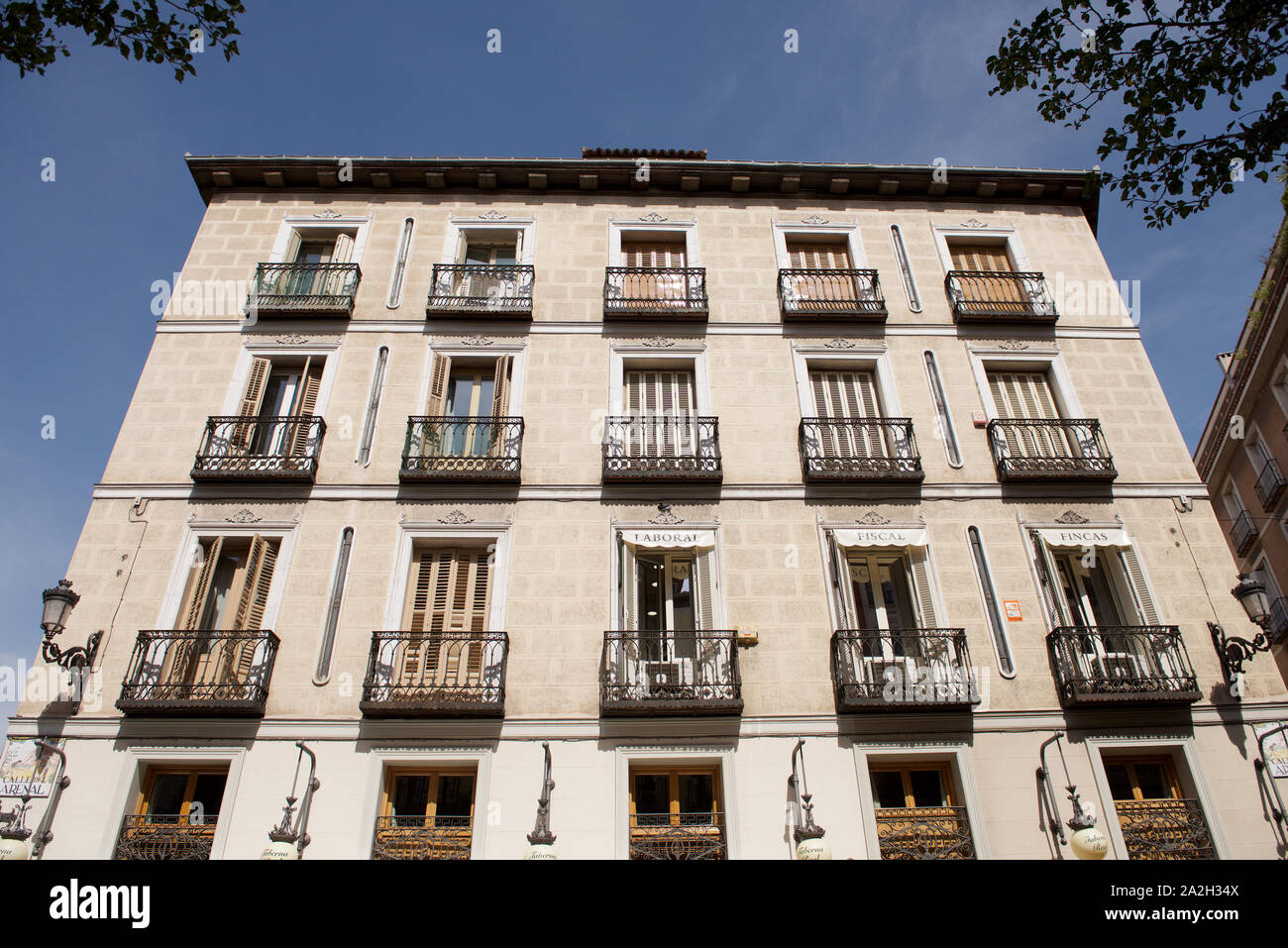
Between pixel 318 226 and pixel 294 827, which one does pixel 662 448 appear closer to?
pixel 294 827

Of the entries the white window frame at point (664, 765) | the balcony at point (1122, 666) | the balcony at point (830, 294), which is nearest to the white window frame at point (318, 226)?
the balcony at point (830, 294)

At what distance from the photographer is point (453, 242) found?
1580 cm

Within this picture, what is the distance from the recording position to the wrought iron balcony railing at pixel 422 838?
10.0 metres

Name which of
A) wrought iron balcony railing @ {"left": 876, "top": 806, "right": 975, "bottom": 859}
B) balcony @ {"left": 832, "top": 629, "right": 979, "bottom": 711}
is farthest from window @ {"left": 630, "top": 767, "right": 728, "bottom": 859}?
balcony @ {"left": 832, "top": 629, "right": 979, "bottom": 711}

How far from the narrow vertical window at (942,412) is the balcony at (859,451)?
2.04 ft

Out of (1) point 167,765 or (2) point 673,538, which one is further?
(2) point 673,538

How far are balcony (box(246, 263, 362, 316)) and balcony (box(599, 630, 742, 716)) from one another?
7.97 m

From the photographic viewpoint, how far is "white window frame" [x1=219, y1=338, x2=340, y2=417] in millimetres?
13828

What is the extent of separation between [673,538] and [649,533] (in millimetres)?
368

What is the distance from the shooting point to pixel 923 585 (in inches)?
481

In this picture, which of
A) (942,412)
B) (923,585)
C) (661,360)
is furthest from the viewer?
(661,360)

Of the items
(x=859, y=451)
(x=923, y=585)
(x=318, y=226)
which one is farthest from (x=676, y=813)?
(x=318, y=226)

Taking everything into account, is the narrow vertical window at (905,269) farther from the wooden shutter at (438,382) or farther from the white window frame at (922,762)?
the wooden shutter at (438,382)
